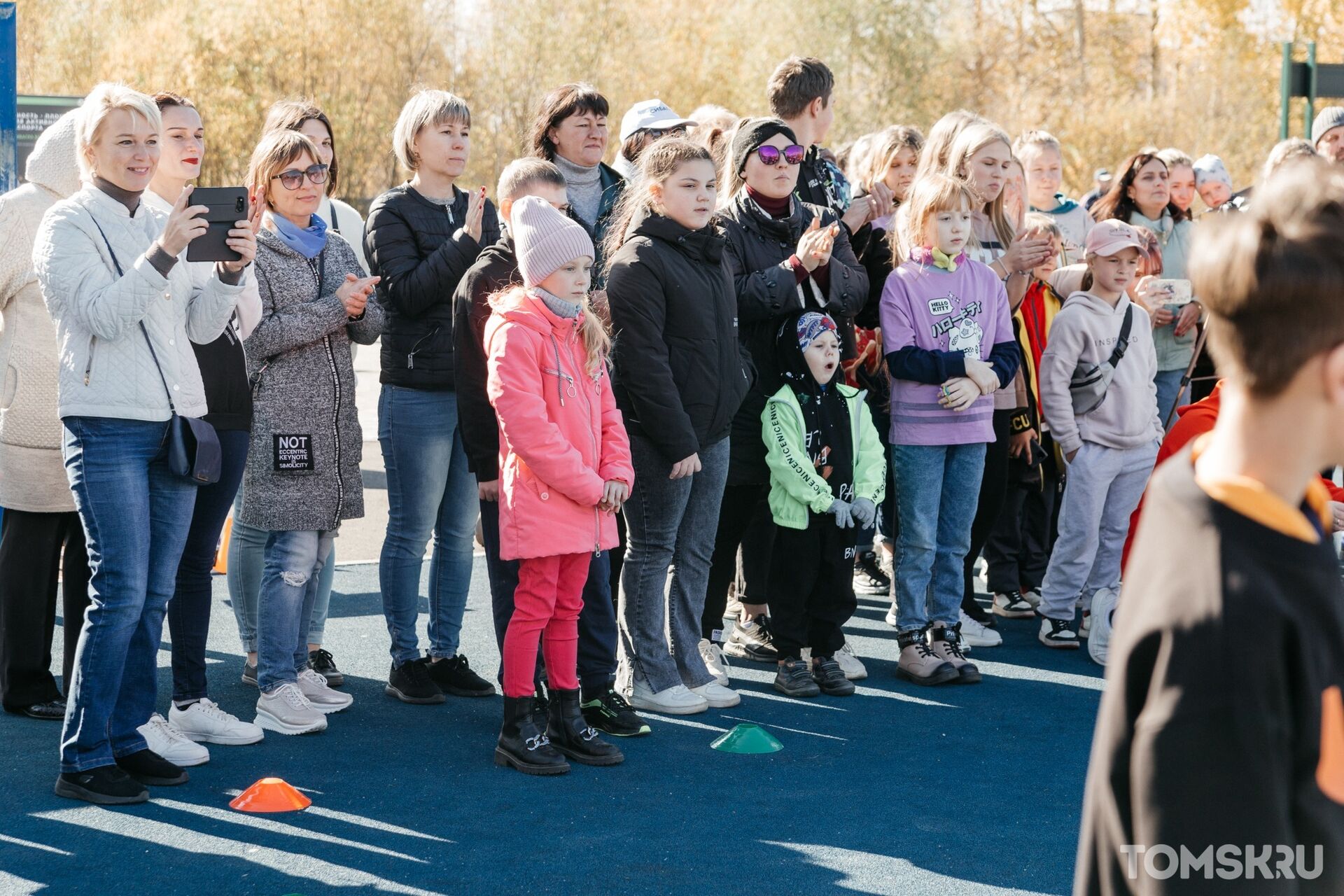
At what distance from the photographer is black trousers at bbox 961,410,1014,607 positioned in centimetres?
604

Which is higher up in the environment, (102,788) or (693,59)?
(693,59)

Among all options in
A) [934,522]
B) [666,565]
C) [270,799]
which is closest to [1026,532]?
[934,522]

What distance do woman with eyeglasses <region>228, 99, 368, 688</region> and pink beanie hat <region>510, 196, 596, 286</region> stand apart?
87cm

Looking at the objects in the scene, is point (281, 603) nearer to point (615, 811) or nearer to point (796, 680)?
point (615, 811)

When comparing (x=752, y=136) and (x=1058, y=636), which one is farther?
(x=1058, y=636)

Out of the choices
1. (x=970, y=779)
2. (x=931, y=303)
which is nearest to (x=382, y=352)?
(x=931, y=303)

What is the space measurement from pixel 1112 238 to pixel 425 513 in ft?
10.2

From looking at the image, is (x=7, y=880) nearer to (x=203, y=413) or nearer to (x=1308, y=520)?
(x=203, y=413)

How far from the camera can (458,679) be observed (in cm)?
531

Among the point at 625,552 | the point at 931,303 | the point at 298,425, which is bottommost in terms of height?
the point at 625,552

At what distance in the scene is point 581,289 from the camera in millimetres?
4531

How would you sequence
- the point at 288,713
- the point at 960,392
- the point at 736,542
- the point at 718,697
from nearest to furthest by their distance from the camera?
the point at 288,713 < the point at 718,697 < the point at 960,392 < the point at 736,542

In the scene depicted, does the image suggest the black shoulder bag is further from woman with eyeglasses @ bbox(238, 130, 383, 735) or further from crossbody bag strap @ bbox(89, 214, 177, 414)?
woman with eyeglasses @ bbox(238, 130, 383, 735)

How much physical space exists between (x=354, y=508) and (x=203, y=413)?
0.93 metres
